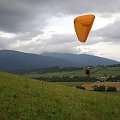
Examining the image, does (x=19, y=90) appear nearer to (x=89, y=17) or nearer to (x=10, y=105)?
(x=10, y=105)

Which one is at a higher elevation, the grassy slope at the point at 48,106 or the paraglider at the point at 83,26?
the paraglider at the point at 83,26

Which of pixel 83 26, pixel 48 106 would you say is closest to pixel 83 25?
pixel 83 26

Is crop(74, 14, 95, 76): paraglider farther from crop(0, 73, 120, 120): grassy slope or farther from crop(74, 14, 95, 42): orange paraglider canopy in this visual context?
crop(0, 73, 120, 120): grassy slope

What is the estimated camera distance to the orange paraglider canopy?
31302mm

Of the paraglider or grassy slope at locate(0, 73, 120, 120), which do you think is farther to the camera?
the paraglider

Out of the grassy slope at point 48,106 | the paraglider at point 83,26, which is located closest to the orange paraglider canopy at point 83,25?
the paraglider at point 83,26

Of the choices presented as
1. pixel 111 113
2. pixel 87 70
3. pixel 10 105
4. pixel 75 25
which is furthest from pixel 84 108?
pixel 75 25

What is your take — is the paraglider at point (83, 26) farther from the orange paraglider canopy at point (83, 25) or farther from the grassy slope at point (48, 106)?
the grassy slope at point (48, 106)

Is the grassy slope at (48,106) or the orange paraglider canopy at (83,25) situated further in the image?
the orange paraglider canopy at (83,25)

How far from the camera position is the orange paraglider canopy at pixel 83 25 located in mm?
31302

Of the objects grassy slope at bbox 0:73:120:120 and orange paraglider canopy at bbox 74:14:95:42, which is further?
orange paraglider canopy at bbox 74:14:95:42

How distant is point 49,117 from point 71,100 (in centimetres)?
790

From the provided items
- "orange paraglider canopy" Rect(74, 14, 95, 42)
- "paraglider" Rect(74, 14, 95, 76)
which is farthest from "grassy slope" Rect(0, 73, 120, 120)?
"orange paraglider canopy" Rect(74, 14, 95, 42)

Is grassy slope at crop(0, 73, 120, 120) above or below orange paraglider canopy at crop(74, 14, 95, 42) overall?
below
